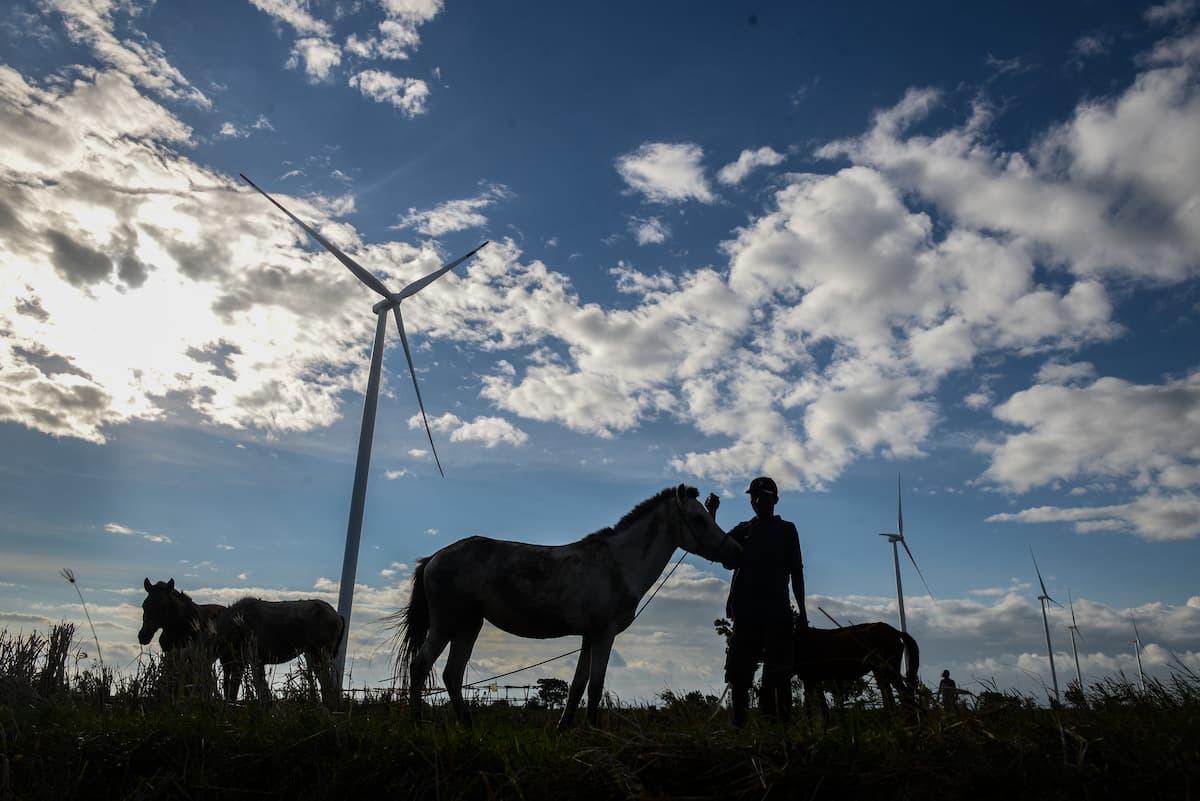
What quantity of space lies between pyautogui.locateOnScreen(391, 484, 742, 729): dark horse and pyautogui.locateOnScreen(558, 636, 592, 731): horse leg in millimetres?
11

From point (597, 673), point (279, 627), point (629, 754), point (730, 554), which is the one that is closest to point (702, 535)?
point (730, 554)

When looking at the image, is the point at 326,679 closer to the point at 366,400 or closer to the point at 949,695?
the point at 949,695

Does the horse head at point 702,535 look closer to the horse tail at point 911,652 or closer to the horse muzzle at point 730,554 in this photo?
the horse muzzle at point 730,554

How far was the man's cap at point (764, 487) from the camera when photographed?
375 inches

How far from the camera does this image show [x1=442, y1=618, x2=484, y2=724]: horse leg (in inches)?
342

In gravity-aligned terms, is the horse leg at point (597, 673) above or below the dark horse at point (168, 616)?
below

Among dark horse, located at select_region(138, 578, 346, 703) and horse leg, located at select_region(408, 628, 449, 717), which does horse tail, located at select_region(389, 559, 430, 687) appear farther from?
dark horse, located at select_region(138, 578, 346, 703)

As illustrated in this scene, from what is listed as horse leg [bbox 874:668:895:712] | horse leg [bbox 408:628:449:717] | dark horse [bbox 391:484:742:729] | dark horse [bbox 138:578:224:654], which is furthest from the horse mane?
dark horse [bbox 138:578:224:654]

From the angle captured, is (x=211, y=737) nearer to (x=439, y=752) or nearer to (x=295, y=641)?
(x=439, y=752)

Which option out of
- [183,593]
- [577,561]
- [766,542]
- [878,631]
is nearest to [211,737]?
[577,561]

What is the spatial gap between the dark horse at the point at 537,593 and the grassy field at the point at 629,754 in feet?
5.12

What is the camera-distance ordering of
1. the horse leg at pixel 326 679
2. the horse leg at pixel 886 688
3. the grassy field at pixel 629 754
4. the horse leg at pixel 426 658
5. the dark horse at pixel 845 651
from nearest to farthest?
the grassy field at pixel 629 754, the horse leg at pixel 886 688, the horse leg at pixel 326 679, the horse leg at pixel 426 658, the dark horse at pixel 845 651

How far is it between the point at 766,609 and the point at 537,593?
8.05 ft

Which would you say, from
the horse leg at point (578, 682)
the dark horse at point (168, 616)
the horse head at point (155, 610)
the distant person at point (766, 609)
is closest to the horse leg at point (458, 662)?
the horse leg at point (578, 682)
